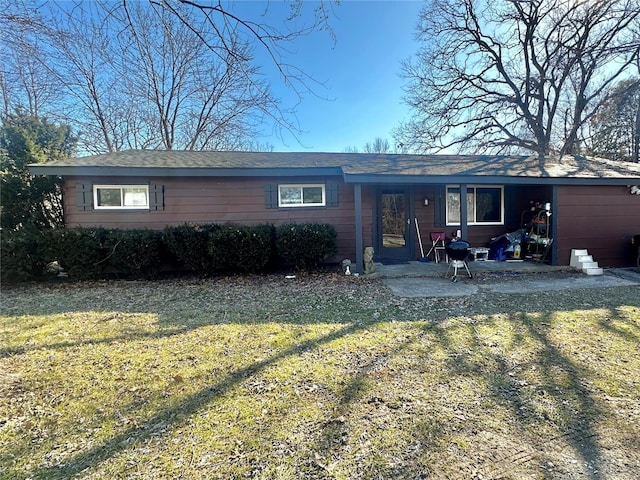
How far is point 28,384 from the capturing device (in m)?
2.58

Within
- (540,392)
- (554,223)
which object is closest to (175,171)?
(540,392)

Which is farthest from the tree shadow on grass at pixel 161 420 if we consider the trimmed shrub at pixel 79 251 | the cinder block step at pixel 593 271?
the cinder block step at pixel 593 271

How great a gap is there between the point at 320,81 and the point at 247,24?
967mm

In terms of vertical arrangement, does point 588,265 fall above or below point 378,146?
below

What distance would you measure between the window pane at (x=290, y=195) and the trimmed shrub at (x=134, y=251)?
2.97 m

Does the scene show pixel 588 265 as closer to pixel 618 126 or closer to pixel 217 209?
pixel 217 209

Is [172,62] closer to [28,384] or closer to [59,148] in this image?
[59,148]

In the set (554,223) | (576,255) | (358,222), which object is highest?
(358,222)

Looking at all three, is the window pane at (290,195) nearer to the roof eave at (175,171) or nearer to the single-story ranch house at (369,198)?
the single-story ranch house at (369,198)

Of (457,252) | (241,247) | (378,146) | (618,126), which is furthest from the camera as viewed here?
(378,146)

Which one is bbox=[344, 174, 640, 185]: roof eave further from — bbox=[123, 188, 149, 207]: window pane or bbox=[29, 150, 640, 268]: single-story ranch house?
bbox=[123, 188, 149, 207]: window pane

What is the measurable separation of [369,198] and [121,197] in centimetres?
613

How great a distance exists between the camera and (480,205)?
29.3 feet

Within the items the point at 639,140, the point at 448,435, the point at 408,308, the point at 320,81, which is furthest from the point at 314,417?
the point at 639,140
